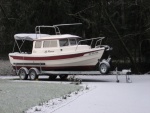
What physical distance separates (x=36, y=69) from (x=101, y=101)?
10219 mm

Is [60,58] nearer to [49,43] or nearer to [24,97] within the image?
[49,43]

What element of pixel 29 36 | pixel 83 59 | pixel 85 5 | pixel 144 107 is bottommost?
pixel 144 107

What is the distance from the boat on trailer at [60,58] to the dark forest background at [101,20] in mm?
5304

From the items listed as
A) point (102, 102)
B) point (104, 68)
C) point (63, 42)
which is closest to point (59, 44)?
point (63, 42)

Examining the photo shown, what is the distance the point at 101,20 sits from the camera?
27.1 m

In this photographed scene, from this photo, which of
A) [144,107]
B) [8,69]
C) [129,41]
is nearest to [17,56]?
[8,69]

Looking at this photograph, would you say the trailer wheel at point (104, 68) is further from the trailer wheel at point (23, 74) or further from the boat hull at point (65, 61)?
the trailer wheel at point (23, 74)

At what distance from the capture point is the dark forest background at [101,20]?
26391 mm

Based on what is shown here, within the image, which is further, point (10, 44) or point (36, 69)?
point (10, 44)

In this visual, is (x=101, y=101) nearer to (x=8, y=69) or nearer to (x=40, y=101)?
(x=40, y=101)

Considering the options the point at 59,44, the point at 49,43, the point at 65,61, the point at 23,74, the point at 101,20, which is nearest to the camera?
the point at 65,61

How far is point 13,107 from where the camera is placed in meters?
10.7

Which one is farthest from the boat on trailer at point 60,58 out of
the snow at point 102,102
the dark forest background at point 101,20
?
the dark forest background at point 101,20

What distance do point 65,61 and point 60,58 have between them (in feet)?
1.20
